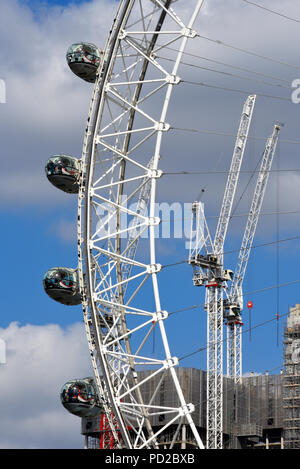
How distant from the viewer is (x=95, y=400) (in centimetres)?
6419

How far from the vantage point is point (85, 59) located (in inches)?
2712

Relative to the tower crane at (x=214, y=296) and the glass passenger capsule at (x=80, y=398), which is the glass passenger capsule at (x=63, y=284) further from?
the tower crane at (x=214, y=296)

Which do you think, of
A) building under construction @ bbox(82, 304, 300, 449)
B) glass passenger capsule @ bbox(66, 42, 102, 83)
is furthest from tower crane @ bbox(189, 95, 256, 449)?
glass passenger capsule @ bbox(66, 42, 102, 83)

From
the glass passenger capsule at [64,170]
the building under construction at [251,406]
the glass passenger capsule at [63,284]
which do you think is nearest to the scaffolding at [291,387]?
the building under construction at [251,406]

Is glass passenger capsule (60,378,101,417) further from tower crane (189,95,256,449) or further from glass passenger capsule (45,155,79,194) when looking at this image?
tower crane (189,95,256,449)

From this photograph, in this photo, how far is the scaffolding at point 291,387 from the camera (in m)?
168

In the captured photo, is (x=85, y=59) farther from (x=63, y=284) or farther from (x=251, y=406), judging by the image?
(x=251, y=406)

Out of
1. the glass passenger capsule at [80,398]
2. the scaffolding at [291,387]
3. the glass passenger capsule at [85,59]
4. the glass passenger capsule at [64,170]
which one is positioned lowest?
the glass passenger capsule at [80,398]

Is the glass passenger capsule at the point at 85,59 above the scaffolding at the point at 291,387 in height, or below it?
below

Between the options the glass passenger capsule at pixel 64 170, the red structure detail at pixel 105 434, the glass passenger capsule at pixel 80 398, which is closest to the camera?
the glass passenger capsule at pixel 80 398

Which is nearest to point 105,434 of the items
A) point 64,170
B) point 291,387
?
point 291,387

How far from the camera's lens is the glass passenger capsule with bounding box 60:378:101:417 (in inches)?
2514

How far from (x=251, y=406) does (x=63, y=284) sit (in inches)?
4893
